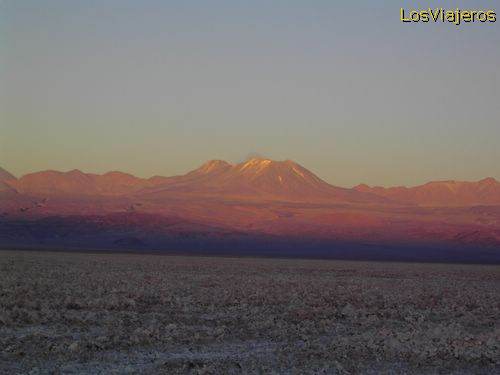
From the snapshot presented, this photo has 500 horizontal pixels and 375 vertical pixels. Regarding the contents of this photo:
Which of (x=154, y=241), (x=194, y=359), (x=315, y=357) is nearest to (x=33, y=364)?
(x=194, y=359)

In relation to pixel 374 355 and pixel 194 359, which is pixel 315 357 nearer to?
pixel 374 355

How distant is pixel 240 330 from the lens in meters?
19.7

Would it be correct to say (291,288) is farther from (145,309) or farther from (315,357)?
(315,357)

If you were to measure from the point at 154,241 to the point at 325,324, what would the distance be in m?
128

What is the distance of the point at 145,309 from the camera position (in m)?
24.2

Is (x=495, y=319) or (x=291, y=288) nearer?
(x=495, y=319)

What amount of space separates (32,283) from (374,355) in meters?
21.3

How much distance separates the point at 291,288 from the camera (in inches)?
1335

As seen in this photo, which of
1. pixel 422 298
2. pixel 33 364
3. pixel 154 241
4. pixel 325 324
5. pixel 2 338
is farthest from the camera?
pixel 154 241

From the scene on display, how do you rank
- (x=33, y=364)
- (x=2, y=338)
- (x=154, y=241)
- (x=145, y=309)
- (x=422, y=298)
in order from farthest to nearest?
(x=154, y=241) < (x=422, y=298) < (x=145, y=309) < (x=2, y=338) < (x=33, y=364)

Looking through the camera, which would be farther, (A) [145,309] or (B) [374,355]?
(A) [145,309]

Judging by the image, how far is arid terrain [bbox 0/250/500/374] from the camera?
14.7 metres

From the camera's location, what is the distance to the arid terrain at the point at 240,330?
579 inches

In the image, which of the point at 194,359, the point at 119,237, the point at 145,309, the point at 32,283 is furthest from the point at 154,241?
the point at 194,359
